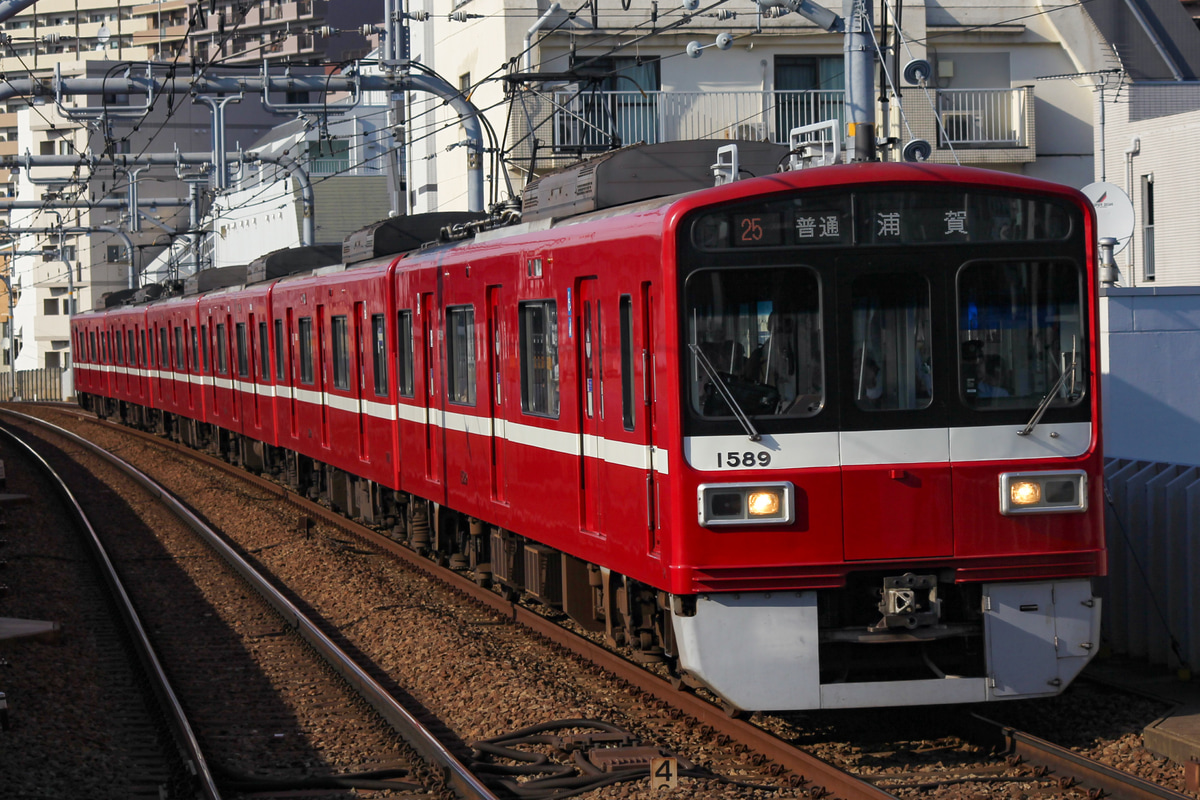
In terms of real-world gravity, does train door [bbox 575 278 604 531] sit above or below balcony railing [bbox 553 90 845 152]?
below

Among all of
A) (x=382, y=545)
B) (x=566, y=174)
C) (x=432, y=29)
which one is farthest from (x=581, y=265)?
(x=432, y=29)

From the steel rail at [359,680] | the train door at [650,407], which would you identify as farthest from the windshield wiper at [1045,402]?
the steel rail at [359,680]

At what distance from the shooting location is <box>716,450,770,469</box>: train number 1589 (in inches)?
253

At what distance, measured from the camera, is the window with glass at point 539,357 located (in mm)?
8352

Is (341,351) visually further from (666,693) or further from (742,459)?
(742,459)

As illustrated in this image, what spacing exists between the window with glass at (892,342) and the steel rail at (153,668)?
3249 millimetres

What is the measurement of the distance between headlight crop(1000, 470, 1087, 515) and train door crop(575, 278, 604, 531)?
81.6 inches

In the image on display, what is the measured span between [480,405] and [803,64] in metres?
15.6

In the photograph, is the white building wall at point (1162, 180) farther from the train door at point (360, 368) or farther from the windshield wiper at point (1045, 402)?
the windshield wiper at point (1045, 402)

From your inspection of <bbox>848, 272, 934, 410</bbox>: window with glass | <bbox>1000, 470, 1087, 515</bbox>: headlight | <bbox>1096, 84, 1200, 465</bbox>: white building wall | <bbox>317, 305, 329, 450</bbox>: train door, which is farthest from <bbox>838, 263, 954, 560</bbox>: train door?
<bbox>317, 305, 329, 450</bbox>: train door

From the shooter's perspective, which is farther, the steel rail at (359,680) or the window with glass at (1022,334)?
the window with glass at (1022,334)

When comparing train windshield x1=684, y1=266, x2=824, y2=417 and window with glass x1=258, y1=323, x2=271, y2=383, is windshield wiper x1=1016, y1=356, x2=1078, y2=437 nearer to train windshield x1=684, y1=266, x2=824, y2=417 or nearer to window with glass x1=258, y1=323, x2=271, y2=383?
train windshield x1=684, y1=266, x2=824, y2=417

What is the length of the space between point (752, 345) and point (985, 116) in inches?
725

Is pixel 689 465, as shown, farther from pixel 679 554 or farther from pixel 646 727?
pixel 646 727
